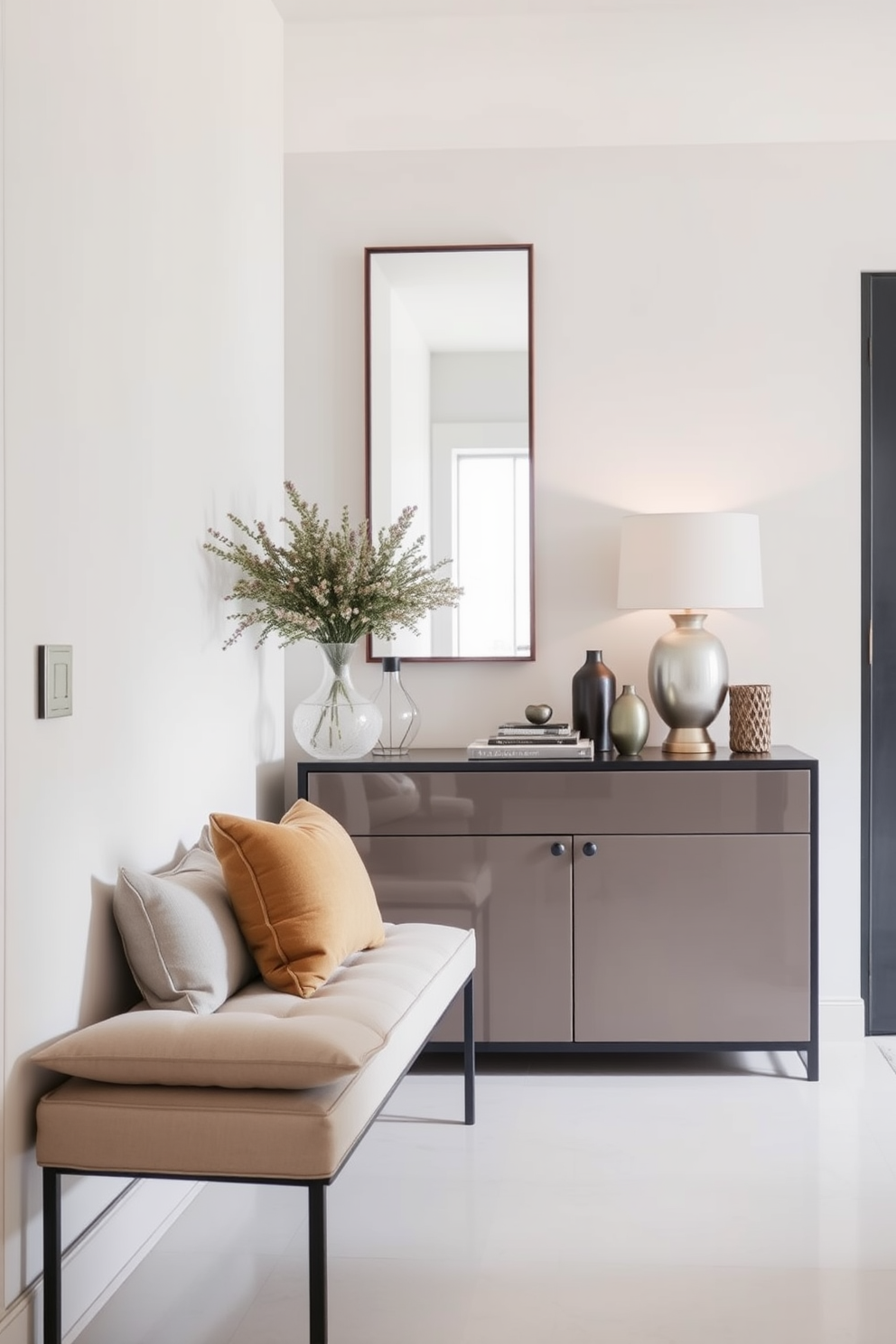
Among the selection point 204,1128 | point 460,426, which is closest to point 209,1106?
point 204,1128

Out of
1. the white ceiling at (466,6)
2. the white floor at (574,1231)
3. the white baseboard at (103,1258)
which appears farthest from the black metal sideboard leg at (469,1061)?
the white ceiling at (466,6)

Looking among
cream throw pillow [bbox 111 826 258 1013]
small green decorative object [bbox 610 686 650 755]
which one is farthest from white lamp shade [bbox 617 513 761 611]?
cream throw pillow [bbox 111 826 258 1013]

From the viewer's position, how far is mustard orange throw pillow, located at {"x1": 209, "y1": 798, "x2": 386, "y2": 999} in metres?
2.39

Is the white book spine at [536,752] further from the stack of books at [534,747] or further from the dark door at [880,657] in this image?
the dark door at [880,657]

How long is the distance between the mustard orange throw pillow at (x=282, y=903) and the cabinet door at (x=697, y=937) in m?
1.04

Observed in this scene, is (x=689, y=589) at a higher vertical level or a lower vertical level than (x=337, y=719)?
higher

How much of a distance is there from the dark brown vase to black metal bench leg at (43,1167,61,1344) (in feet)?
6.39

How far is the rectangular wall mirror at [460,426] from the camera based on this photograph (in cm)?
372

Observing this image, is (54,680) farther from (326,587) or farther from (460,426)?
(460,426)

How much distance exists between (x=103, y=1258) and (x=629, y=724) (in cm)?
184

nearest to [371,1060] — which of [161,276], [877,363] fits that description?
[161,276]

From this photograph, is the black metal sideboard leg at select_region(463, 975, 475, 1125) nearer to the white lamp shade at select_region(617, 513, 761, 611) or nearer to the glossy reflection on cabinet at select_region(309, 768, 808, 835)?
the glossy reflection on cabinet at select_region(309, 768, 808, 835)

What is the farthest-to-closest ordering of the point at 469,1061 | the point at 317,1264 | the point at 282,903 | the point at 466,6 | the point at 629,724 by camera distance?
the point at 466,6, the point at 629,724, the point at 469,1061, the point at 282,903, the point at 317,1264

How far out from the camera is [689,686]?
137 inches
